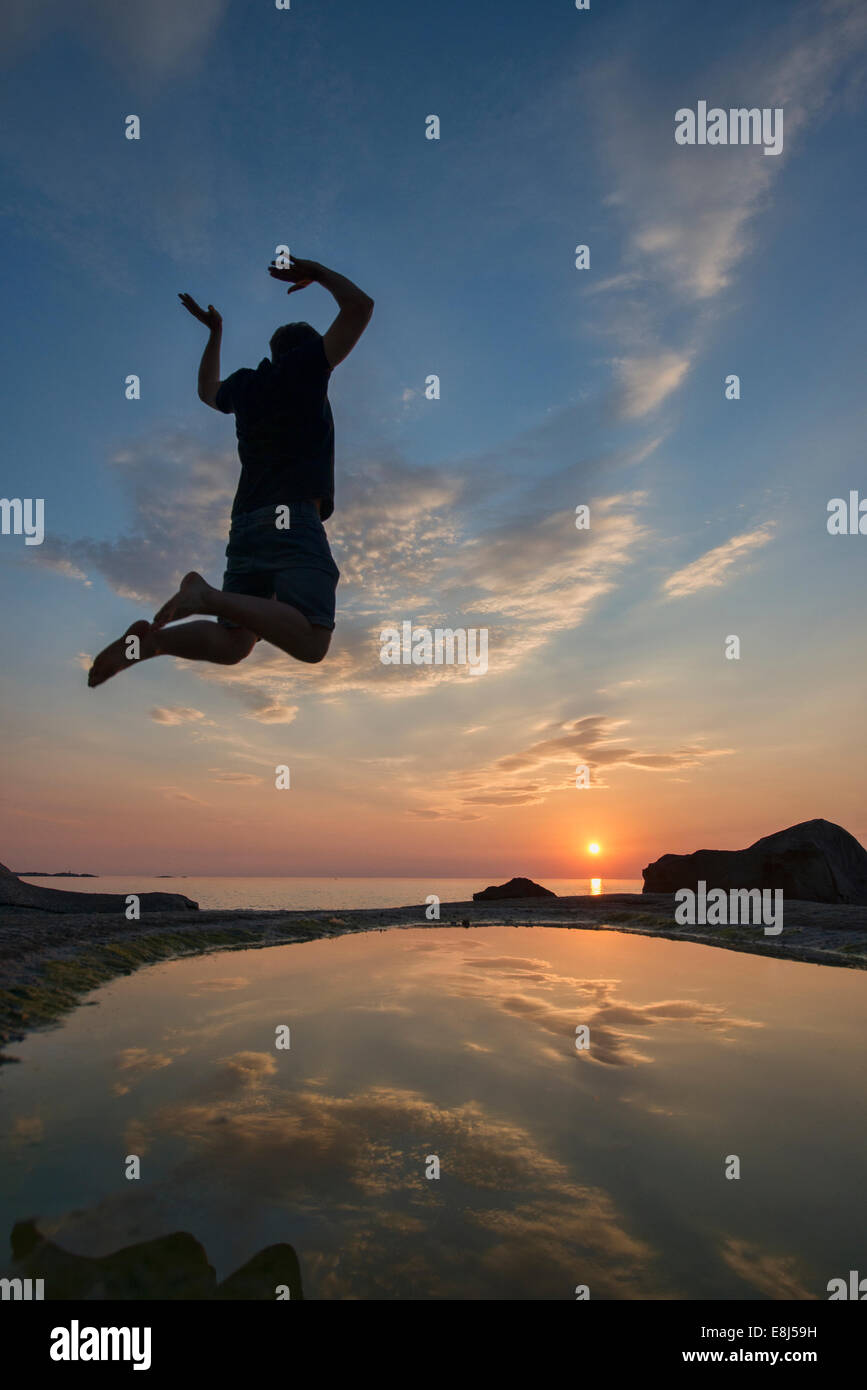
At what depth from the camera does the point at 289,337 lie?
4168mm

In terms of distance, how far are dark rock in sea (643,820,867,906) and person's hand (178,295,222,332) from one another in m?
24.6

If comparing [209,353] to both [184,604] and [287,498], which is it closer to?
[287,498]

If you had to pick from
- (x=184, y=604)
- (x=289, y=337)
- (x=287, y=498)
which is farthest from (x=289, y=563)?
(x=289, y=337)

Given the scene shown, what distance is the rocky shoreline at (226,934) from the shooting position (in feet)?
20.5

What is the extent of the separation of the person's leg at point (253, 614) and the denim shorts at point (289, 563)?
0.36 ft

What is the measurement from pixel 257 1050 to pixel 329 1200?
228cm

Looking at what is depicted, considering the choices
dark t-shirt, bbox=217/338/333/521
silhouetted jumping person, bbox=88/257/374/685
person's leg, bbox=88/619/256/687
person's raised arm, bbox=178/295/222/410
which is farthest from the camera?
person's raised arm, bbox=178/295/222/410

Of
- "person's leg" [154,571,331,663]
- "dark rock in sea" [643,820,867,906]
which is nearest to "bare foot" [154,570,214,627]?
"person's leg" [154,571,331,663]

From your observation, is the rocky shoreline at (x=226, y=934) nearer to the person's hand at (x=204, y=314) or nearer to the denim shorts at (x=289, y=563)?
the denim shorts at (x=289, y=563)

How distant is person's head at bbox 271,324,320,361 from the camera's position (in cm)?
410

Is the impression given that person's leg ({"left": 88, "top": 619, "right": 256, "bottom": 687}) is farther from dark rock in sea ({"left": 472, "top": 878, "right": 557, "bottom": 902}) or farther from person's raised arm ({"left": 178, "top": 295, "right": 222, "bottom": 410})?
dark rock in sea ({"left": 472, "top": 878, "right": 557, "bottom": 902})

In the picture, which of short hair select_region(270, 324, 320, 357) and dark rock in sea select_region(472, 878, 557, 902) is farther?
dark rock in sea select_region(472, 878, 557, 902)
